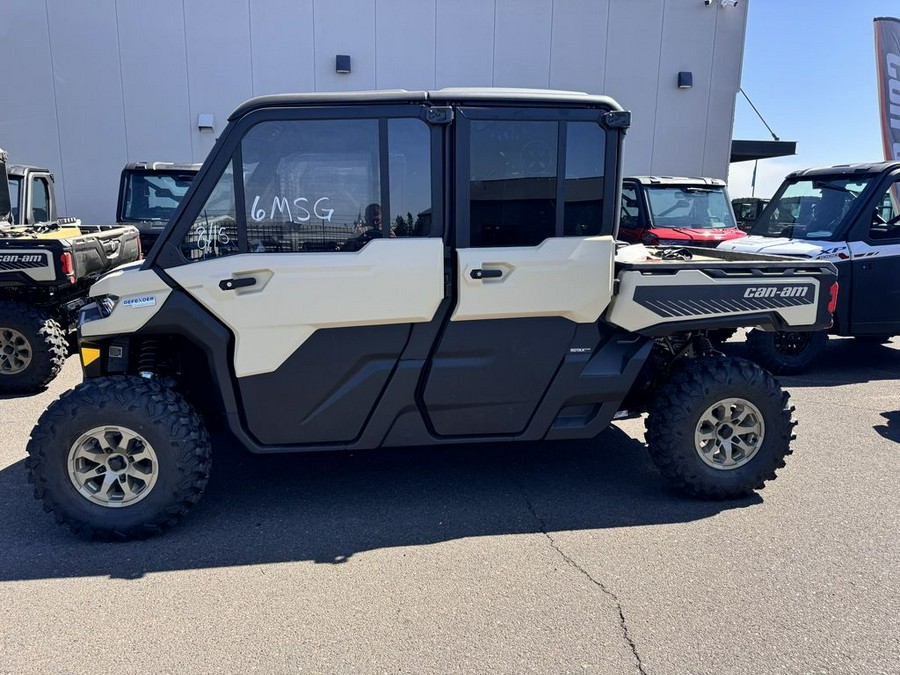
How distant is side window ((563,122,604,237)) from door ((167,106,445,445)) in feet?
2.52

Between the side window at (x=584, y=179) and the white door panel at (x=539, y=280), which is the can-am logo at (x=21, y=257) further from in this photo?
the side window at (x=584, y=179)

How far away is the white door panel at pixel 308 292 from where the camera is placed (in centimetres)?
339

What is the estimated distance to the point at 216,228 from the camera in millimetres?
3426

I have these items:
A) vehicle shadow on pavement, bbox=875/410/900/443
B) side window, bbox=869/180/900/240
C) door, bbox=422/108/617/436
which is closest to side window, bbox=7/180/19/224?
door, bbox=422/108/617/436

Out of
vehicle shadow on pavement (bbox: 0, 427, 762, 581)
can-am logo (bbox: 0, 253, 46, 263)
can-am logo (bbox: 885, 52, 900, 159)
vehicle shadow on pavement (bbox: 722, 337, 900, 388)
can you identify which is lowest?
vehicle shadow on pavement (bbox: 722, 337, 900, 388)

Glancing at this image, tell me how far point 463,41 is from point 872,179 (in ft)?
29.4

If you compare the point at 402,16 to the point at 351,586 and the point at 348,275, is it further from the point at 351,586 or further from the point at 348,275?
the point at 351,586

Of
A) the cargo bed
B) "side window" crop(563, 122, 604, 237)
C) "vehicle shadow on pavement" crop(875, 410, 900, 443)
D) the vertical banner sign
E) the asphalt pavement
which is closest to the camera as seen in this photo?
the asphalt pavement

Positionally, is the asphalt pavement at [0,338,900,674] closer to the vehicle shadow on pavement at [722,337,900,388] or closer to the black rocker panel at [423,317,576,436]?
the black rocker panel at [423,317,576,436]

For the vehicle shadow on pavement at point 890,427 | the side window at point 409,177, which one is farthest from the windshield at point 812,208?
the side window at point 409,177

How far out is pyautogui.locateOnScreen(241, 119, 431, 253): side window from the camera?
3.40 m

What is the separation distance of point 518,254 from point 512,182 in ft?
1.34

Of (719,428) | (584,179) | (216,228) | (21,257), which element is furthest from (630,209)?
(21,257)

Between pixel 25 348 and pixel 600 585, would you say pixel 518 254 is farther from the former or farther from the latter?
pixel 25 348
